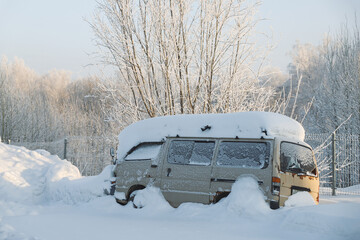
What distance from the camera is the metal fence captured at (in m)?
14.2

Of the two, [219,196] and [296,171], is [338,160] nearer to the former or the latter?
[296,171]

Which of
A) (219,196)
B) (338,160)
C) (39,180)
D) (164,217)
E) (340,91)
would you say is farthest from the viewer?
(340,91)

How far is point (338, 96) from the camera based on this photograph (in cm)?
2641

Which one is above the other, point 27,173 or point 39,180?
point 27,173

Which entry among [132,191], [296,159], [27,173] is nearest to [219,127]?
[296,159]

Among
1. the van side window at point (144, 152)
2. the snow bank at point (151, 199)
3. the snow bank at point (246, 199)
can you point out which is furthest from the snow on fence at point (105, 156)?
the snow bank at point (246, 199)

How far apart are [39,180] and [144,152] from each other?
16.1 feet

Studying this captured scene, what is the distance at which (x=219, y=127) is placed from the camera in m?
8.16

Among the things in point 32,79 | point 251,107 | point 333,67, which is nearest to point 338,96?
point 333,67

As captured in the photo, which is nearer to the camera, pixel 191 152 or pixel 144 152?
pixel 191 152

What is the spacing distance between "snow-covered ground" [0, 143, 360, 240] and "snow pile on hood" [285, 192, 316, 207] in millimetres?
17

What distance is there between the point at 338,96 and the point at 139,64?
17.4 metres

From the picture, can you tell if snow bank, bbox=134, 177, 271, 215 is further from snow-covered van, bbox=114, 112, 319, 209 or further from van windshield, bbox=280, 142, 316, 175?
van windshield, bbox=280, 142, 316, 175

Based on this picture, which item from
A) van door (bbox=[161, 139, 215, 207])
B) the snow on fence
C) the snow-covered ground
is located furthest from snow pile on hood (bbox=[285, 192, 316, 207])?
the snow on fence
